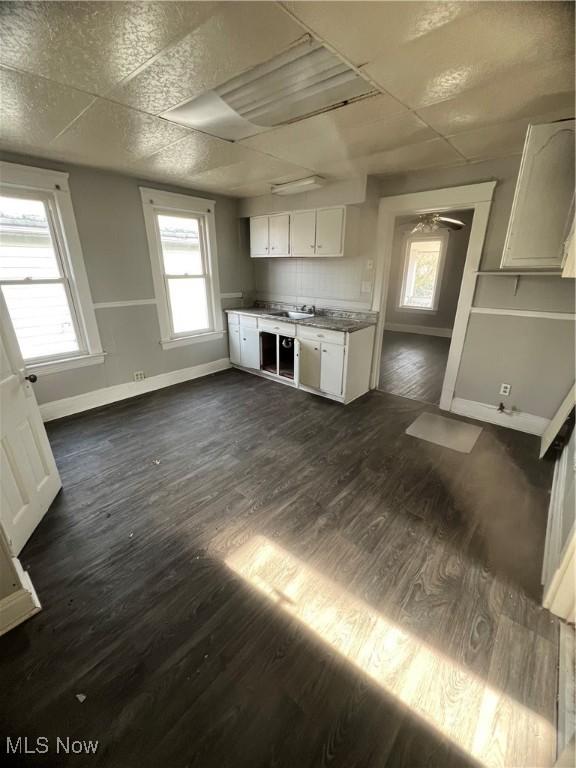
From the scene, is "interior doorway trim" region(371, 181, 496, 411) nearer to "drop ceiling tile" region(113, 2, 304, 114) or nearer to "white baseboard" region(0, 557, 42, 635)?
"drop ceiling tile" region(113, 2, 304, 114)

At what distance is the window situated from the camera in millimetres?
6547

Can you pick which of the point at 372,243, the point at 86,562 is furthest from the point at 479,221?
the point at 86,562

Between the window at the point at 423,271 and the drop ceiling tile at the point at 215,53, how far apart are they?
20.5ft

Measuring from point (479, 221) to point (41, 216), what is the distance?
4.15 m

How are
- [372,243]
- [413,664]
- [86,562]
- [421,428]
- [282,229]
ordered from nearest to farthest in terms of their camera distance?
[413,664] → [86,562] → [421,428] → [372,243] → [282,229]

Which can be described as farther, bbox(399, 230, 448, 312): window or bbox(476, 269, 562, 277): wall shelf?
bbox(399, 230, 448, 312): window

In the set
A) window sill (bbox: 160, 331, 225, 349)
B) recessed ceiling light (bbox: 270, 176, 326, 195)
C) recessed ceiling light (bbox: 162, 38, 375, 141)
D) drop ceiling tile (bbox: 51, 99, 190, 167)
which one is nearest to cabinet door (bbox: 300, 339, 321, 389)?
window sill (bbox: 160, 331, 225, 349)

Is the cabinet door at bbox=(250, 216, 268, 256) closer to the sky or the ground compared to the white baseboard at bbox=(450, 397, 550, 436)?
closer to the sky

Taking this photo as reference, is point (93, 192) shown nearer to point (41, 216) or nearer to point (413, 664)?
point (41, 216)

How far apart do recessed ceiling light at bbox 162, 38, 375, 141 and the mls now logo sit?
111 inches

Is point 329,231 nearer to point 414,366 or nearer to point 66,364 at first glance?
point 414,366

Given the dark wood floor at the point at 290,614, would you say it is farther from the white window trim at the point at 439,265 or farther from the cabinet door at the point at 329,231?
the white window trim at the point at 439,265

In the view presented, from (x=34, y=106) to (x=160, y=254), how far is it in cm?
195

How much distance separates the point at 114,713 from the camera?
3.71 ft
